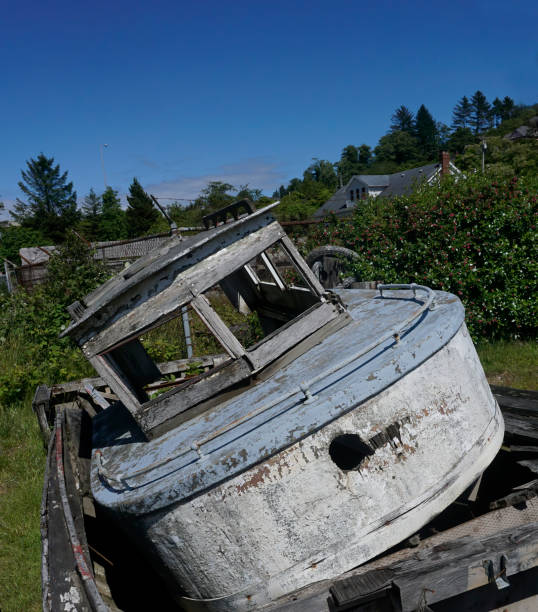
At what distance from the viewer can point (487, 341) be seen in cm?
796

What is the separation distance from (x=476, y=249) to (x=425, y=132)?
110m

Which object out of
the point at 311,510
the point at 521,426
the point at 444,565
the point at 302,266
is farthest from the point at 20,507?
the point at 521,426

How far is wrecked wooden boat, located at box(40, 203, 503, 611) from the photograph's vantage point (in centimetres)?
275

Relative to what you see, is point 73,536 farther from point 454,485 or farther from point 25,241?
point 25,241

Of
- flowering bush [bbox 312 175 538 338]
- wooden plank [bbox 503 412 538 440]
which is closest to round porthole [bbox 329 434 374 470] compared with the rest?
wooden plank [bbox 503 412 538 440]

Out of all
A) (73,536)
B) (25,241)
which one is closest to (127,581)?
(73,536)

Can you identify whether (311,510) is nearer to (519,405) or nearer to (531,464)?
(531,464)

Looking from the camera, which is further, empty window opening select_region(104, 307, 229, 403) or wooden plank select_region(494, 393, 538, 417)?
wooden plank select_region(494, 393, 538, 417)

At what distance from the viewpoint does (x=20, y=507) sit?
17.4 feet

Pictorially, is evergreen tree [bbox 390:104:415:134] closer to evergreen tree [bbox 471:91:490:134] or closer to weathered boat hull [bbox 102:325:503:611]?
evergreen tree [bbox 471:91:490:134]

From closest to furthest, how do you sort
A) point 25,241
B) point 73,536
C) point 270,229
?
point 73,536, point 270,229, point 25,241

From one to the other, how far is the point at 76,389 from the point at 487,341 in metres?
6.38

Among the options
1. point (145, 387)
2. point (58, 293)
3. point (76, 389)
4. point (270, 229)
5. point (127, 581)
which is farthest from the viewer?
point (58, 293)

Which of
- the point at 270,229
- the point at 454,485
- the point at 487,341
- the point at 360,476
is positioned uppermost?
the point at 270,229
